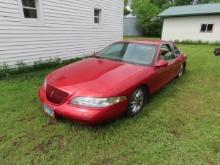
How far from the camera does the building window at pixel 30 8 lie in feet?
19.9

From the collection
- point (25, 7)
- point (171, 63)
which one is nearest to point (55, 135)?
point (171, 63)

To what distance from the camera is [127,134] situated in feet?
9.21

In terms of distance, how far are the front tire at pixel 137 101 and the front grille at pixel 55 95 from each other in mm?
1105

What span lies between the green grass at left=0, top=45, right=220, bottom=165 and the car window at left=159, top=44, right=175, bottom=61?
104 cm

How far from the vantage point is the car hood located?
2.67m

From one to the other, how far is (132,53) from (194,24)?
17830 mm

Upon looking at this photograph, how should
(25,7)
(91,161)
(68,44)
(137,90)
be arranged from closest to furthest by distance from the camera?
(91,161) < (137,90) < (25,7) < (68,44)

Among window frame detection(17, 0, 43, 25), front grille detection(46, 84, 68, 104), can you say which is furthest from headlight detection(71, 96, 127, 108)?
window frame detection(17, 0, 43, 25)

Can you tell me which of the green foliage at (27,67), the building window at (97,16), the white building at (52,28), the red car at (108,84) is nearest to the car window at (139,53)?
the red car at (108,84)

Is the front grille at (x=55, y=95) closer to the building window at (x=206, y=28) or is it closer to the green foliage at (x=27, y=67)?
the green foliage at (x=27, y=67)

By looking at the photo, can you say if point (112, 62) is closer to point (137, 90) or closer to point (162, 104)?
point (137, 90)

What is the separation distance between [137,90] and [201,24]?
18604mm

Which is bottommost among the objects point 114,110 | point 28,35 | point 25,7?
point 114,110

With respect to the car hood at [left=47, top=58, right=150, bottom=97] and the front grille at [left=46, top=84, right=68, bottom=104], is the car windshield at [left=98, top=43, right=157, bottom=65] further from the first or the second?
the front grille at [left=46, top=84, right=68, bottom=104]
